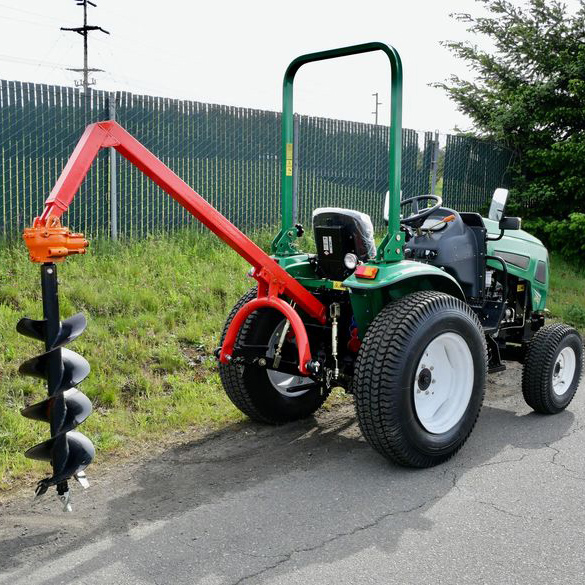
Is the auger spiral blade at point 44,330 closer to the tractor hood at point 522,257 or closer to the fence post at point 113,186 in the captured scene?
the tractor hood at point 522,257

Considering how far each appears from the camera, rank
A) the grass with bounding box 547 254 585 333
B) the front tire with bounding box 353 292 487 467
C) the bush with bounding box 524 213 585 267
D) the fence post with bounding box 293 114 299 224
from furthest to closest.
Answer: the bush with bounding box 524 213 585 267
the fence post with bounding box 293 114 299 224
the grass with bounding box 547 254 585 333
the front tire with bounding box 353 292 487 467

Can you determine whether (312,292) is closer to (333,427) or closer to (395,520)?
(333,427)

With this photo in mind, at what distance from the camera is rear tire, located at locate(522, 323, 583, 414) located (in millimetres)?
4684

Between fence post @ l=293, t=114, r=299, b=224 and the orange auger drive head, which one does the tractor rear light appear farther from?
fence post @ l=293, t=114, r=299, b=224

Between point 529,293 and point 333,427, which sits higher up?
point 529,293

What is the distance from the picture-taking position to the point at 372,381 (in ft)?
11.8

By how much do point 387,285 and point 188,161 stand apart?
5.33m

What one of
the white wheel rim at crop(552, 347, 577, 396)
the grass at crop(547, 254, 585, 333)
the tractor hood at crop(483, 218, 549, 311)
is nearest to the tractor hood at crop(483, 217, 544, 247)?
the tractor hood at crop(483, 218, 549, 311)

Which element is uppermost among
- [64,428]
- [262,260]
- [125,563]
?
[262,260]

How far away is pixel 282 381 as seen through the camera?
4520 mm

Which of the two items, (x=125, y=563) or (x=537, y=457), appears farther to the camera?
(x=537, y=457)

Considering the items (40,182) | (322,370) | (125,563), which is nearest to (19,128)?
(40,182)

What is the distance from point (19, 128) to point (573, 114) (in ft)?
27.1

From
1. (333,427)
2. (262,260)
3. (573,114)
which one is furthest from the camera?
(573,114)
